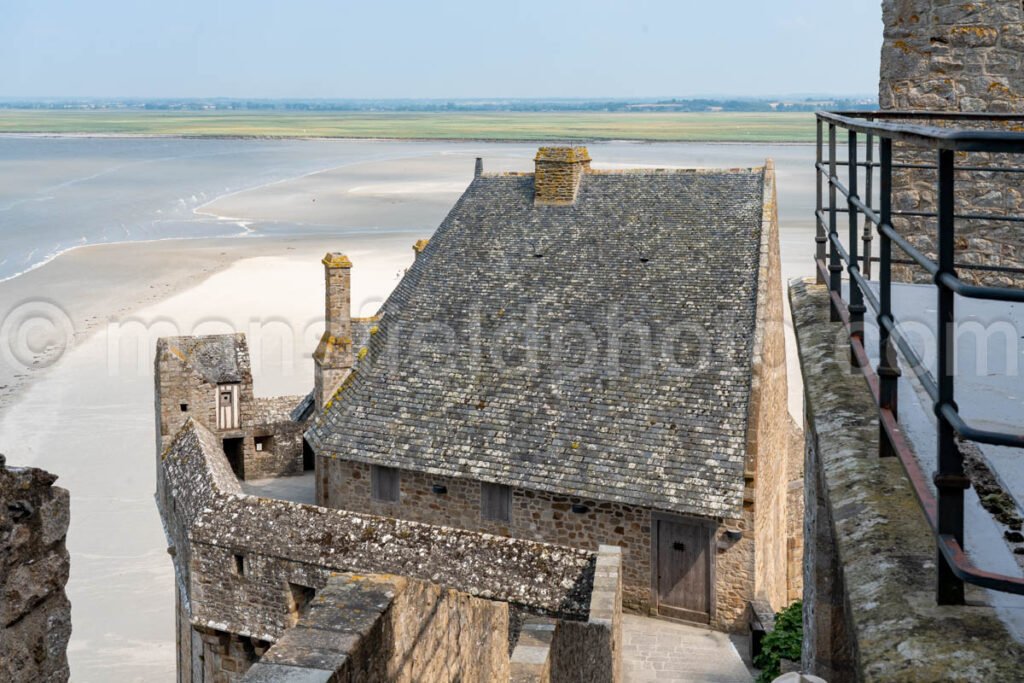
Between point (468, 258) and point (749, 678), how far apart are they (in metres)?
9.45

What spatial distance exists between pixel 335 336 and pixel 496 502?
4.61 meters

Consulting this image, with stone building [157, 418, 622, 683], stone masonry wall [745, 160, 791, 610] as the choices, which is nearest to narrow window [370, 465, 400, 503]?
stone building [157, 418, 622, 683]

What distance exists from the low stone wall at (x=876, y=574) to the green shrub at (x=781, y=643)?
9.16 meters

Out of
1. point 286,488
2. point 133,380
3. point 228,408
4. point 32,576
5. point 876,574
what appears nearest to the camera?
point 876,574

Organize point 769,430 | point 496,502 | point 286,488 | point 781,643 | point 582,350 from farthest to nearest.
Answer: point 286,488
point 582,350
point 769,430
point 496,502
point 781,643

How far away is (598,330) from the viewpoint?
64.7 feet

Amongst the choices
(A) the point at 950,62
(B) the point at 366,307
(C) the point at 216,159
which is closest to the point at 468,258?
(A) the point at 950,62

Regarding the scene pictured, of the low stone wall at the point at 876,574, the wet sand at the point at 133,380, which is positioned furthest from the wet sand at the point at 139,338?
the low stone wall at the point at 876,574

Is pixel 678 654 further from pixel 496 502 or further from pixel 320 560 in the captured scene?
pixel 320 560

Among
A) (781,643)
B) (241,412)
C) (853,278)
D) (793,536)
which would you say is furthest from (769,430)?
(853,278)

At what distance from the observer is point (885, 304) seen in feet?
13.4

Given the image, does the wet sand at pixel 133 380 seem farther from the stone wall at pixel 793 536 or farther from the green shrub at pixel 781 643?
the stone wall at pixel 793 536

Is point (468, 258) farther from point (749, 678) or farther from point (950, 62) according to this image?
point (950, 62)

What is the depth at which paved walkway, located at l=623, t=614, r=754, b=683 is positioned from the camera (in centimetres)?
1543
